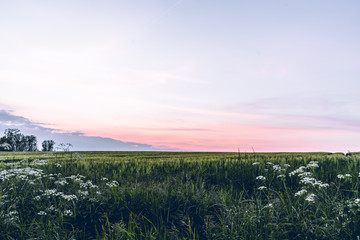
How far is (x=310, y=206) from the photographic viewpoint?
171 inches

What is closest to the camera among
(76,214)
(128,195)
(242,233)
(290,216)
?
(242,233)

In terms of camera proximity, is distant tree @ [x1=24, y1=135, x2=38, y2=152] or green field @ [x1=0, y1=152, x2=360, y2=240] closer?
Answer: green field @ [x1=0, y1=152, x2=360, y2=240]

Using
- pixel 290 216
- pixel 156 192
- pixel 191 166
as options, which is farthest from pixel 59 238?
pixel 191 166

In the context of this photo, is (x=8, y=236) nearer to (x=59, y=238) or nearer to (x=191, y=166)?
(x=59, y=238)

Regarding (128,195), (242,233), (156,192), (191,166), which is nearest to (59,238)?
(128,195)

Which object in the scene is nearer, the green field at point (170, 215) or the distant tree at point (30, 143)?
the green field at point (170, 215)

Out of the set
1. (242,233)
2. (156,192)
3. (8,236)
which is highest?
(156,192)

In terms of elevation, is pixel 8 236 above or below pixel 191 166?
below

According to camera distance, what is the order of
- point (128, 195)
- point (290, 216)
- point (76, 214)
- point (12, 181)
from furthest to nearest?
1. point (12, 181)
2. point (128, 195)
3. point (76, 214)
4. point (290, 216)

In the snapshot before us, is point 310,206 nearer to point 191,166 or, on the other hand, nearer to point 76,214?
point 191,166

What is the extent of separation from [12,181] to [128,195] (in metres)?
2.81

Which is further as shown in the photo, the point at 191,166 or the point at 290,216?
the point at 191,166

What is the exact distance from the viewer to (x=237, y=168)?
648 cm

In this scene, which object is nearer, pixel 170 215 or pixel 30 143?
pixel 170 215
